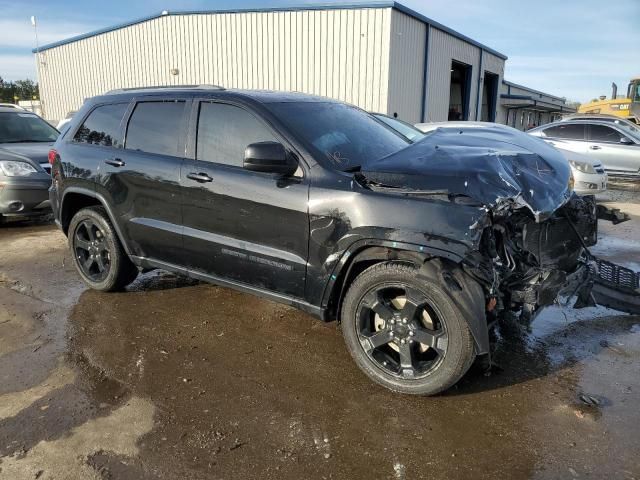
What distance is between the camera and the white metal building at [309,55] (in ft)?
49.3

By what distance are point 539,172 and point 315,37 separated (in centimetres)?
1376

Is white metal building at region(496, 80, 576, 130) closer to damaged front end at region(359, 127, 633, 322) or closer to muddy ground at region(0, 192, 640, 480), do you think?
damaged front end at region(359, 127, 633, 322)

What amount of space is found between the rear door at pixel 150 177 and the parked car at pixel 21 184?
385 centimetres

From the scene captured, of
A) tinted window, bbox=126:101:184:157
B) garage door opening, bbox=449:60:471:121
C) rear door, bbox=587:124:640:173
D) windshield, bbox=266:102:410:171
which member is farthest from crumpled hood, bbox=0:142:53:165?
garage door opening, bbox=449:60:471:121

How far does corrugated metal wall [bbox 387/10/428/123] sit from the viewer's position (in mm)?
14953

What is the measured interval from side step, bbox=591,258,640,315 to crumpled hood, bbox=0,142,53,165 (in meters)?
7.78

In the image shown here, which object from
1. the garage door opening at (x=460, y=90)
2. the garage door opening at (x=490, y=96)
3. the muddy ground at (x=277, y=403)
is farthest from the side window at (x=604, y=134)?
the garage door opening at (x=490, y=96)

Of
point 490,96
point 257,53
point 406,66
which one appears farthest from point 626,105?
point 257,53

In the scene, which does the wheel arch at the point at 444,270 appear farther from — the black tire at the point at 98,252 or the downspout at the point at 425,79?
the downspout at the point at 425,79

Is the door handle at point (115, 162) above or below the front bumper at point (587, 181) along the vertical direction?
above

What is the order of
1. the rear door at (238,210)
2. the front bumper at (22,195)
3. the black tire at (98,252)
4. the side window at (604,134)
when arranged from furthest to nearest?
1. the side window at (604,134)
2. the front bumper at (22,195)
3. the black tire at (98,252)
4. the rear door at (238,210)

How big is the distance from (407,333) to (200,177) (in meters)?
1.93

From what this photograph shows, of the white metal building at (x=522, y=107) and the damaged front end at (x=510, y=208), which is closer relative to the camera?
the damaged front end at (x=510, y=208)

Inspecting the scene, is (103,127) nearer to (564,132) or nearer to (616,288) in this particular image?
(616,288)
